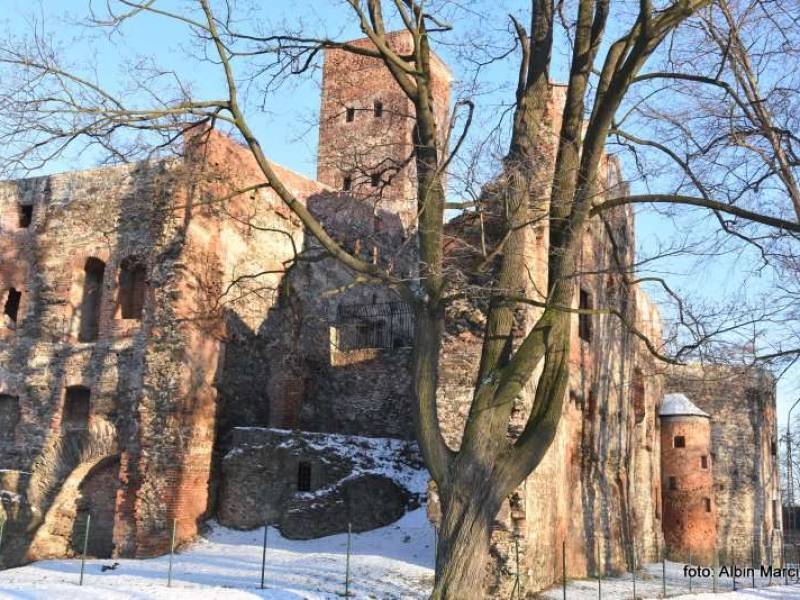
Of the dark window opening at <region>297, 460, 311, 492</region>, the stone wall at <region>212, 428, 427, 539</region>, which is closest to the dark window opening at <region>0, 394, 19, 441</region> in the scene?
the stone wall at <region>212, 428, 427, 539</region>

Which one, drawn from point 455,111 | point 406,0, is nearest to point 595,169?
point 455,111

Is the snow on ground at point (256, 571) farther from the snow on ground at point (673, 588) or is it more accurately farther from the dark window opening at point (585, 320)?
the dark window opening at point (585, 320)

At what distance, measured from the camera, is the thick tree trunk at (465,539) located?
26.5ft

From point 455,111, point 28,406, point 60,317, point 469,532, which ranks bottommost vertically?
point 469,532

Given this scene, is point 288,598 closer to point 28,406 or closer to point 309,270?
point 28,406

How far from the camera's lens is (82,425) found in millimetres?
18047

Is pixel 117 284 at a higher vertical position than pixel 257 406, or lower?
higher

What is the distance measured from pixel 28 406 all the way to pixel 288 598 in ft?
33.0

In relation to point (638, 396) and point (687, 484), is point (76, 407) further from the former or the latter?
point (687, 484)

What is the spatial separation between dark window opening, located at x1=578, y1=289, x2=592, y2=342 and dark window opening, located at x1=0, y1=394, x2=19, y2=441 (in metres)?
12.4

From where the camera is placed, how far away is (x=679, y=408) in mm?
25969

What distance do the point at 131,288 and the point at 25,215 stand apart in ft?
12.5

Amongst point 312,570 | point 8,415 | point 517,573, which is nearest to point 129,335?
point 8,415

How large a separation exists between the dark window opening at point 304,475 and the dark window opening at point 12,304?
809cm
